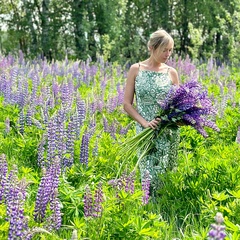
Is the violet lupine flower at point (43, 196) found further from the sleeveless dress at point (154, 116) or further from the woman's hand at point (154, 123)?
the sleeveless dress at point (154, 116)

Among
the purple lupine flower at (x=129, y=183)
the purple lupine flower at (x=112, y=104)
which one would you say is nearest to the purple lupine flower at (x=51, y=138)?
the purple lupine flower at (x=129, y=183)

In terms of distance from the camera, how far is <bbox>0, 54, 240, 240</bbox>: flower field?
3047 mm

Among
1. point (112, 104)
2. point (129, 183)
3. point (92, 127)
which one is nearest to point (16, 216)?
point (129, 183)

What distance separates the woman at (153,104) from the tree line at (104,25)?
9.82 m

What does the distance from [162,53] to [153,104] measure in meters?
0.52

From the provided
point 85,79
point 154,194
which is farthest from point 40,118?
point 85,79

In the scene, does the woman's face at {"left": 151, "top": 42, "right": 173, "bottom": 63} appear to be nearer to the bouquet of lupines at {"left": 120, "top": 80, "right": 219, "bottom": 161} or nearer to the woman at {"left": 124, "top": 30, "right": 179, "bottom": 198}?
the woman at {"left": 124, "top": 30, "right": 179, "bottom": 198}

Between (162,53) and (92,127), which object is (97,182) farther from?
(162,53)

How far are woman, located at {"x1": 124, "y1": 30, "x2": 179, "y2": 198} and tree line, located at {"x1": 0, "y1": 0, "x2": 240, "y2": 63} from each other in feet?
32.2

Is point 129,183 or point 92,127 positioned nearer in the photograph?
point 129,183

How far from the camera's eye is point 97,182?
4.14 meters

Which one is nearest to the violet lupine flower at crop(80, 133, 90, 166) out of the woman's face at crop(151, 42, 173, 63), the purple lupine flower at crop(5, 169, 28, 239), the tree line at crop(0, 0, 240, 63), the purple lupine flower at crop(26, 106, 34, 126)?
the woman's face at crop(151, 42, 173, 63)

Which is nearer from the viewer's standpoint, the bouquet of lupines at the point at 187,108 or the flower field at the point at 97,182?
the flower field at the point at 97,182

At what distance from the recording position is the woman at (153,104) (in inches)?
184
